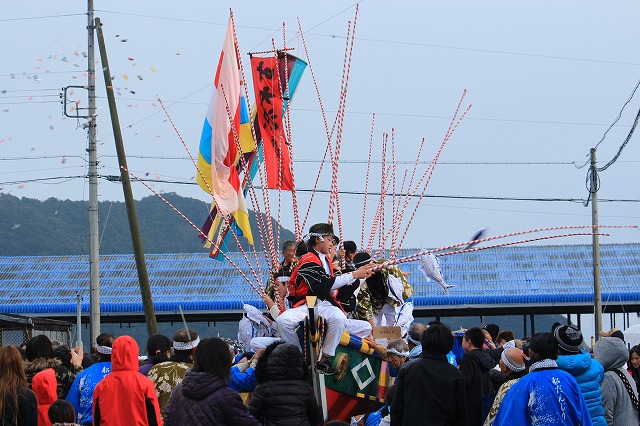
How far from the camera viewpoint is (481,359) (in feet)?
33.0

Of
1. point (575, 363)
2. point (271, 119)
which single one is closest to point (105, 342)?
point (575, 363)

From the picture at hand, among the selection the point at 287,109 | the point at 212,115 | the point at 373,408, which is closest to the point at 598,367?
the point at 373,408

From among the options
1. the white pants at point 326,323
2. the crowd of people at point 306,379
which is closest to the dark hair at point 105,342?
the crowd of people at point 306,379

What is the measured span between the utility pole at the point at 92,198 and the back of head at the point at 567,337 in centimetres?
1565

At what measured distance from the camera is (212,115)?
755 inches

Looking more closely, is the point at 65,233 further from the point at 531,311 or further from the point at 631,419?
the point at 631,419

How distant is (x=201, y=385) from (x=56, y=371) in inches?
139

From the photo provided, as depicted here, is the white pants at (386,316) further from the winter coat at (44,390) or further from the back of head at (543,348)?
the back of head at (543,348)

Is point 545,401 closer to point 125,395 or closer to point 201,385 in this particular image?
point 201,385

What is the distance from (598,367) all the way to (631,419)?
3.11ft

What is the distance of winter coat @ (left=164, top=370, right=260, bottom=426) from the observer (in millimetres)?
7609

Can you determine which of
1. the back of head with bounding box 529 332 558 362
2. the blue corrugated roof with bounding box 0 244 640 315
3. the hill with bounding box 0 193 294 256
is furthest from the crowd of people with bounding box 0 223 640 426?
the hill with bounding box 0 193 294 256

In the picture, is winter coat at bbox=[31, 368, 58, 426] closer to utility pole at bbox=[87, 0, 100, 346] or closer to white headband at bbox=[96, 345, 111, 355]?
white headband at bbox=[96, 345, 111, 355]

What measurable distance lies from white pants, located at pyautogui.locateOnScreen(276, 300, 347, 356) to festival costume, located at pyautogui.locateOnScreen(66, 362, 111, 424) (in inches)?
82.6
